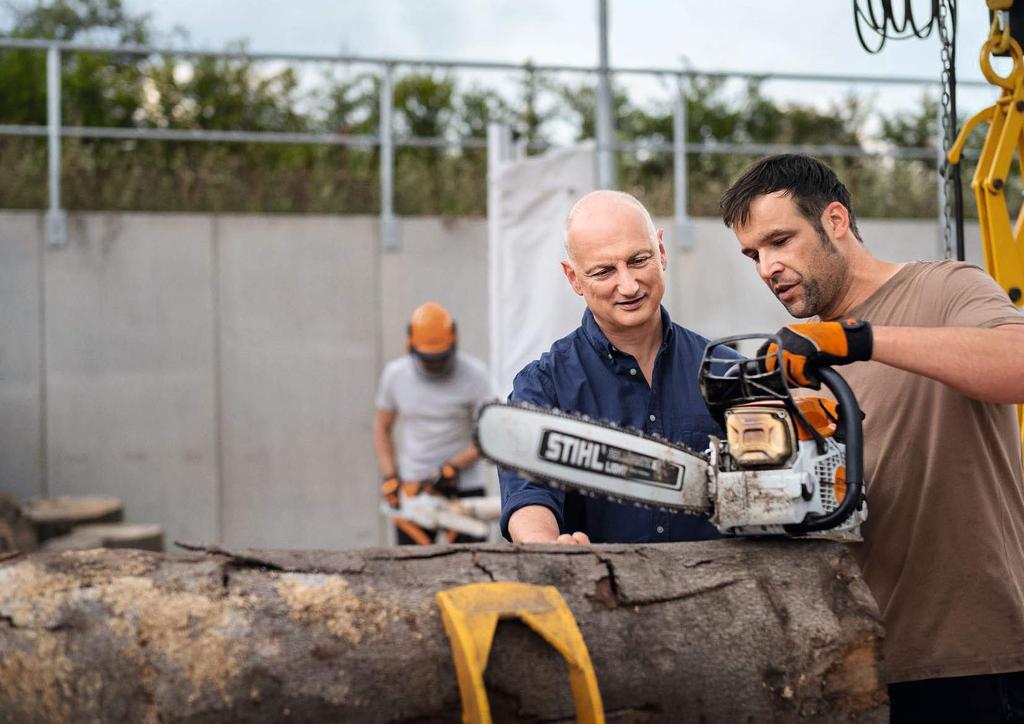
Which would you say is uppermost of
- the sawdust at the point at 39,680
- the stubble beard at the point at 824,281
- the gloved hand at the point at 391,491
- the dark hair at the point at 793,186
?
the dark hair at the point at 793,186

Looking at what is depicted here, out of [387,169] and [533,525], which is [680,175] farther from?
[533,525]

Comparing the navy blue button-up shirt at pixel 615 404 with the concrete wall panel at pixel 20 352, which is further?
the concrete wall panel at pixel 20 352

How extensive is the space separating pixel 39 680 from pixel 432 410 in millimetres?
4918

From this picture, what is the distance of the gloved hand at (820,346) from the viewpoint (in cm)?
178

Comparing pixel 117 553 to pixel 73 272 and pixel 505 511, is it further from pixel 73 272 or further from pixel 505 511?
pixel 73 272

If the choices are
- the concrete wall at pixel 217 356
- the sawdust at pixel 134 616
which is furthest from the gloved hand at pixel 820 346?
the concrete wall at pixel 217 356

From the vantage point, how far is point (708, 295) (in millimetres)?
9172

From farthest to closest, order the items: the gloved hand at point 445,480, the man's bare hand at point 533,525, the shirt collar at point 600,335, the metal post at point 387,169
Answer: the metal post at point 387,169
the gloved hand at point 445,480
the shirt collar at point 600,335
the man's bare hand at point 533,525

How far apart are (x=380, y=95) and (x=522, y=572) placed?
815 cm

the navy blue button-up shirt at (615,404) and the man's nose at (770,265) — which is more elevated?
the man's nose at (770,265)

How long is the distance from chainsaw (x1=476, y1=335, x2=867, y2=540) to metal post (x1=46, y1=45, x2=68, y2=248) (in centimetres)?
742

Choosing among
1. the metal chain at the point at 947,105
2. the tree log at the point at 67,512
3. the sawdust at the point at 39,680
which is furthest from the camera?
the tree log at the point at 67,512

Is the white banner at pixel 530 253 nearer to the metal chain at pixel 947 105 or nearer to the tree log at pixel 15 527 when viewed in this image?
the metal chain at pixel 947 105

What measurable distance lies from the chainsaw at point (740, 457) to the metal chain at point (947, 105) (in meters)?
1.40
